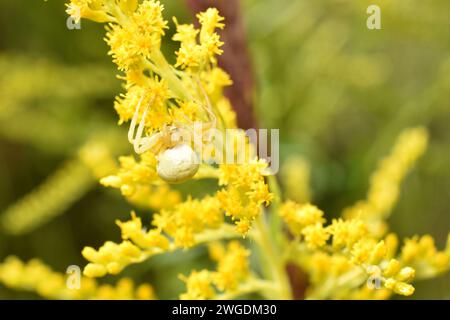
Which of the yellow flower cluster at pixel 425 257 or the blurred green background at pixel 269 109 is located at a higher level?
the blurred green background at pixel 269 109

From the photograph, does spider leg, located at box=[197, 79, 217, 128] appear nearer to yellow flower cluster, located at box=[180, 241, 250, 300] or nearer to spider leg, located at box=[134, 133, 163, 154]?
spider leg, located at box=[134, 133, 163, 154]

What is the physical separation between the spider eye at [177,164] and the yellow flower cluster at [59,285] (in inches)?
15.8

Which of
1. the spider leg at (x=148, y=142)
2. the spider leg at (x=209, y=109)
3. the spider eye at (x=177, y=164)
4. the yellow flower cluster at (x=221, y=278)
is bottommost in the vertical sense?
the yellow flower cluster at (x=221, y=278)

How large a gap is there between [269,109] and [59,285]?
958mm

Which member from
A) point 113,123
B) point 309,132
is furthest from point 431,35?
point 113,123

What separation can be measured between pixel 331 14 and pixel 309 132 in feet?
2.49

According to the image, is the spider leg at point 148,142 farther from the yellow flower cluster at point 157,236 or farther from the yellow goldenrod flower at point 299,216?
the yellow goldenrod flower at point 299,216

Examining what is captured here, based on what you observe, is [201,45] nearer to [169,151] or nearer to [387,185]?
[169,151]

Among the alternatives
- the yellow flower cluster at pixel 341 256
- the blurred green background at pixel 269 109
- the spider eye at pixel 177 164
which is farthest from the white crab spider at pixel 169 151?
the blurred green background at pixel 269 109

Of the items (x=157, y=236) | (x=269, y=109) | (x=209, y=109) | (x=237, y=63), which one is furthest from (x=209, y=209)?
(x=269, y=109)

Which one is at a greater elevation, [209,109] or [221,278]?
[209,109]

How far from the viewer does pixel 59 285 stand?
5.07ft

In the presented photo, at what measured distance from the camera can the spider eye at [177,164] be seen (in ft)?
3.75

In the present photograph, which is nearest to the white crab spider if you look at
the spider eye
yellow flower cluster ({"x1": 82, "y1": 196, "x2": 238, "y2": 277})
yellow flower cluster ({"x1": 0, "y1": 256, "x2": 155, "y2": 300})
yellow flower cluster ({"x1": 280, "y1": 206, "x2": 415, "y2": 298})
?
the spider eye
